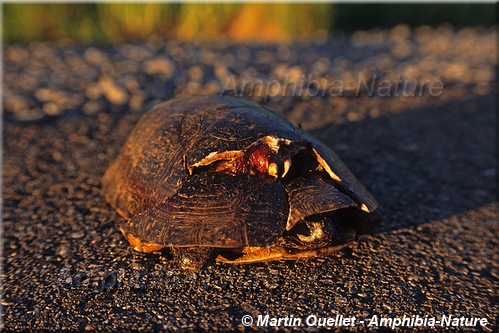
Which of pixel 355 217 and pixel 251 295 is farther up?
pixel 355 217

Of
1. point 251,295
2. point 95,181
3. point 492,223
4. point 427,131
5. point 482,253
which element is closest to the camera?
point 251,295

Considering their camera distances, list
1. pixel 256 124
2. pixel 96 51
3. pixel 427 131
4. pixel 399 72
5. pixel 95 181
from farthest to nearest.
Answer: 1. pixel 96 51
2. pixel 399 72
3. pixel 427 131
4. pixel 95 181
5. pixel 256 124

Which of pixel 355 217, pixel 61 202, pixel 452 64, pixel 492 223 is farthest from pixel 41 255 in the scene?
pixel 452 64

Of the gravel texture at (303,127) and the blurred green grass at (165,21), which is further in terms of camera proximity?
the blurred green grass at (165,21)

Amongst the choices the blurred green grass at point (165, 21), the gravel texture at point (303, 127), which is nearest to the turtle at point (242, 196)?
the gravel texture at point (303, 127)

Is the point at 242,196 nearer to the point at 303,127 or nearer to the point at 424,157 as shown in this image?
the point at 424,157

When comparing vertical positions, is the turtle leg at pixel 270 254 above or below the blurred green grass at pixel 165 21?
below

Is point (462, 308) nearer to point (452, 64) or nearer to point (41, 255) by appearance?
point (41, 255)

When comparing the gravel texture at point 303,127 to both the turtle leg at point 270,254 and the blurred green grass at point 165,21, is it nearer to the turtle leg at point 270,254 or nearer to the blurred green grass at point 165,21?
the turtle leg at point 270,254
